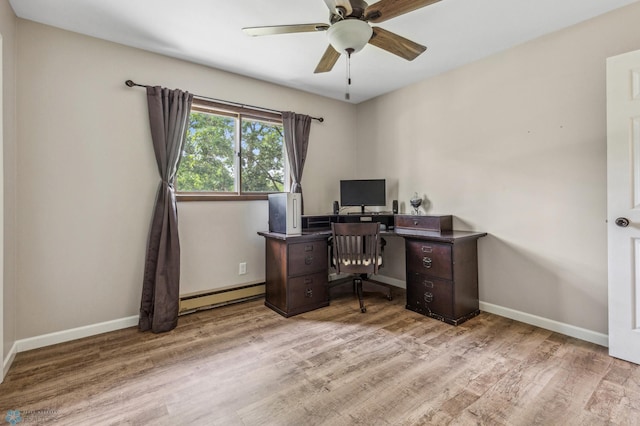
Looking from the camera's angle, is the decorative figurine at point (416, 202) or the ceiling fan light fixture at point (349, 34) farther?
the decorative figurine at point (416, 202)

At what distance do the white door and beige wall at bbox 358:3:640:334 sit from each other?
218 mm

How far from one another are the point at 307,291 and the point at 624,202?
255cm

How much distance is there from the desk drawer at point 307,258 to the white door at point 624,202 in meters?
2.26

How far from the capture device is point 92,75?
8.32ft

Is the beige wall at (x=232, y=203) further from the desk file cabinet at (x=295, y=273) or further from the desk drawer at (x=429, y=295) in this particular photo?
the desk drawer at (x=429, y=295)

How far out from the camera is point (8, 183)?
2074mm

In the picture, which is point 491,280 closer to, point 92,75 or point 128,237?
point 128,237

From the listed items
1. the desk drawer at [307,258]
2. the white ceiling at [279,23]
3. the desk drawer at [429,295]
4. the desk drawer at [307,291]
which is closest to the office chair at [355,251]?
the desk drawer at [307,258]

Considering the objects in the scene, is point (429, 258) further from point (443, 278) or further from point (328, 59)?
point (328, 59)

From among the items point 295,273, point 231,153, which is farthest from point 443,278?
point 231,153

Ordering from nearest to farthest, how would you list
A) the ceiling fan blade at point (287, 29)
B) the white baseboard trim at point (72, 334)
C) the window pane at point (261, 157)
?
the ceiling fan blade at point (287, 29)
the white baseboard trim at point (72, 334)
the window pane at point (261, 157)

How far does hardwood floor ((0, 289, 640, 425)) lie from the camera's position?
1590 millimetres

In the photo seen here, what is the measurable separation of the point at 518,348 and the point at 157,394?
2.47 metres

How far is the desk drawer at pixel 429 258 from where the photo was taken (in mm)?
2758
